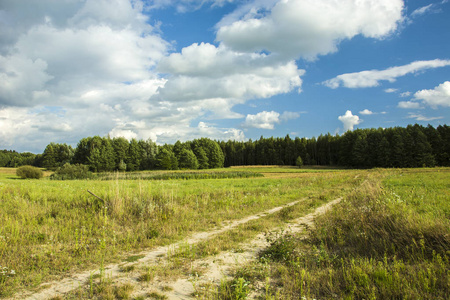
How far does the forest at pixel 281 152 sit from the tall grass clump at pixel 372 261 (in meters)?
72.9

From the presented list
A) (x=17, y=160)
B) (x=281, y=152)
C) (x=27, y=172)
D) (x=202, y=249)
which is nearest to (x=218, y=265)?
(x=202, y=249)

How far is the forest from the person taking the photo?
247 ft

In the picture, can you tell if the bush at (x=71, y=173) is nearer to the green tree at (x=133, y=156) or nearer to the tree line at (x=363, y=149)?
the green tree at (x=133, y=156)

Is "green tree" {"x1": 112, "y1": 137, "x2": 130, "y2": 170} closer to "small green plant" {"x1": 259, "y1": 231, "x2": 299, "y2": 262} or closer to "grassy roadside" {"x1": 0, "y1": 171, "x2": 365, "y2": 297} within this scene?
"grassy roadside" {"x1": 0, "y1": 171, "x2": 365, "y2": 297}

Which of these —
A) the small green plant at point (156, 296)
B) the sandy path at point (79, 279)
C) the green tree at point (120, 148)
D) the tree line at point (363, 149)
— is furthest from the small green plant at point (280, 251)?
the tree line at point (363, 149)

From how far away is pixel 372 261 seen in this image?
208 inches

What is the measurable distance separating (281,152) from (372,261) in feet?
368

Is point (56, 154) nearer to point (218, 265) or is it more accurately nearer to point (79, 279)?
point (79, 279)

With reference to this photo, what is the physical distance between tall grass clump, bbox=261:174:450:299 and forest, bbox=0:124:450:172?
72.9 m

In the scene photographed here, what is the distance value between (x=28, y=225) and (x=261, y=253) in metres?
8.15

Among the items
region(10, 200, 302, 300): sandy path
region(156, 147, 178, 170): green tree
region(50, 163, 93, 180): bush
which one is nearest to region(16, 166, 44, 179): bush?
region(50, 163, 93, 180): bush

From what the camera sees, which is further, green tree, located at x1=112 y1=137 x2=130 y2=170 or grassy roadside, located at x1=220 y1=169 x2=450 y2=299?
green tree, located at x1=112 y1=137 x2=130 y2=170

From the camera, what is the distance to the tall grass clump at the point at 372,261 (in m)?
4.17

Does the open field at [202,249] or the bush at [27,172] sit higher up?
the bush at [27,172]
